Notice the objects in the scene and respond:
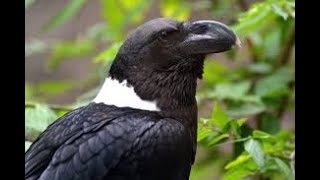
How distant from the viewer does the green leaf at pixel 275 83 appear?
3.01 metres

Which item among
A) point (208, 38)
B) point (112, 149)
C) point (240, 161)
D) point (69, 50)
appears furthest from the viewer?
point (69, 50)

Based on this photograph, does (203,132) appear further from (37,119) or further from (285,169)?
(37,119)

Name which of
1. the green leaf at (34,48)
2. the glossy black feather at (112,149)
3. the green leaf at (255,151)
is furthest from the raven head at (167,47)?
the green leaf at (34,48)

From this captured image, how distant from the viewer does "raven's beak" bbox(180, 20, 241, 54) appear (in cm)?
217

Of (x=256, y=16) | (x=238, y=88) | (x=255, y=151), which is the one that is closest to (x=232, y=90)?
(x=238, y=88)

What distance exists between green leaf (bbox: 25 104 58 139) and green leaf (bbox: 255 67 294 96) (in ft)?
2.88

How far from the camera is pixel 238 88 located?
3025 millimetres

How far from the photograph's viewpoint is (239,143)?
2.40 meters

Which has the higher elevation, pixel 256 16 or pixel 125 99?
pixel 256 16

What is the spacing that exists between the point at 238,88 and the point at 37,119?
0.88 m

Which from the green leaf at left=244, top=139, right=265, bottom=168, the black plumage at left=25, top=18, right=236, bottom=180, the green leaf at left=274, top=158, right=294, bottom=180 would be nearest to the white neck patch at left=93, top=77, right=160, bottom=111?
the black plumage at left=25, top=18, right=236, bottom=180

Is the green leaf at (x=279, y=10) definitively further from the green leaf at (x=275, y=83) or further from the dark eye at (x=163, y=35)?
the green leaf at (x=275, y=83)

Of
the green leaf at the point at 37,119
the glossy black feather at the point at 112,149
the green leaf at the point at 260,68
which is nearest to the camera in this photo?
the glossy black feather at the point at 112,149
